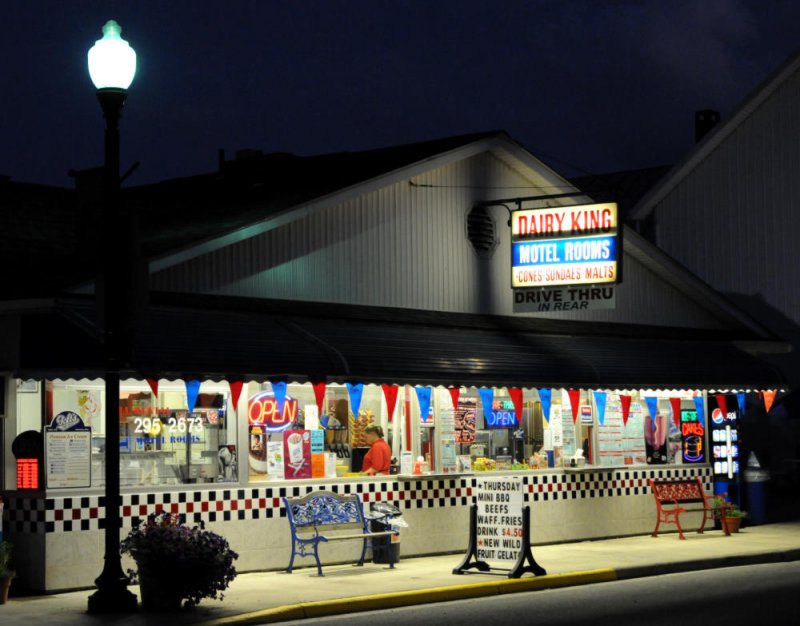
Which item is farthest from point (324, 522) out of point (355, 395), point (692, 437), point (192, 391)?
point (692, 437)

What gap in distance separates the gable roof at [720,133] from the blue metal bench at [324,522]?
58.5 ft

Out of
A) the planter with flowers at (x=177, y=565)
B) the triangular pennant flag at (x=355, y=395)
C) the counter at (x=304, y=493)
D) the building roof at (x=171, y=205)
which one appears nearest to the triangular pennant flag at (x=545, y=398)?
the counter at (x=304, y=493)

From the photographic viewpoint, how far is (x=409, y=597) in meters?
16.0

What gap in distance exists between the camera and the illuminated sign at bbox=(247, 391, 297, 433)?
19.0 metres

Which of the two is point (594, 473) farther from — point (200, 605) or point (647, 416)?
point (200, 605)

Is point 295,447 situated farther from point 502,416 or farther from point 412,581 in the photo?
point 502,416

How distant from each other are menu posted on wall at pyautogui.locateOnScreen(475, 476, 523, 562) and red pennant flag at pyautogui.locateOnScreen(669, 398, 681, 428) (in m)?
7.55

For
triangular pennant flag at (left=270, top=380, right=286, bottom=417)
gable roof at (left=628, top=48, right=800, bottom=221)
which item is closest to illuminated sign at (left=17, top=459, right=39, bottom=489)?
triangular pennant flag at (left=270, top=380, right=286, bottom=417)

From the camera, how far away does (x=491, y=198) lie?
2247cm

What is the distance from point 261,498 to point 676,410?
925 centimetres

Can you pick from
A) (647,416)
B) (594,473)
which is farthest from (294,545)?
(647,416)

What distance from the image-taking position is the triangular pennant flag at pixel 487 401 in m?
21.4

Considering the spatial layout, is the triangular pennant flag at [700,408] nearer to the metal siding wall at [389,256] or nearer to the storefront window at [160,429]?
the metal siding wall at [389,256]

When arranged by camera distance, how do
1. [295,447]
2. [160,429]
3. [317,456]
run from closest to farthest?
[160,429]
[295,447]
[317,456]
